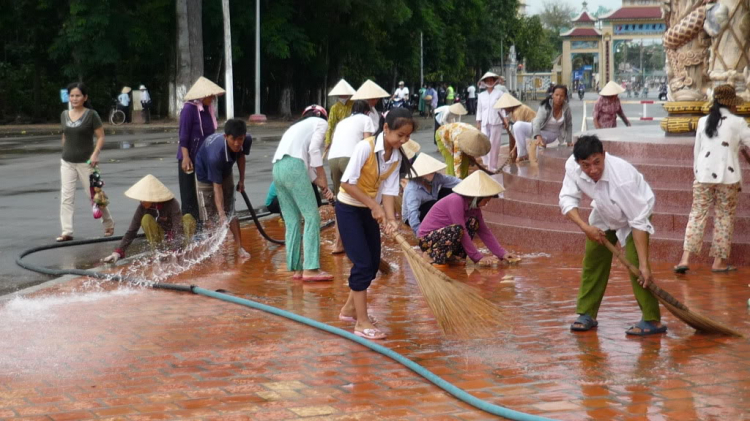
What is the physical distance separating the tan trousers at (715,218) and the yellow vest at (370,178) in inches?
123

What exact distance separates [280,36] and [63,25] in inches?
299

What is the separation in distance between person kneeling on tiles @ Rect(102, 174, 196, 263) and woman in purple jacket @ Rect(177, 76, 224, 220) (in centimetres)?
45

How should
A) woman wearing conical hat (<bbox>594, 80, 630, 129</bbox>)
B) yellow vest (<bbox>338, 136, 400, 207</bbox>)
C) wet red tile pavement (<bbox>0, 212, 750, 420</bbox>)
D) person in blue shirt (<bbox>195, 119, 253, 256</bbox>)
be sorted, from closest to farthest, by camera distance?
wet red tile pavement (<bbox>0, 212, 750, 420</bbox>)
yellow vest (<bbox>338, 136, 400, 207</bbox>)
person in blue shirt (<bbox>195, 119, 253, 256</bbox>)
woman wearing conical hat (<bbox>594, 80, 630, 129</bbox>)

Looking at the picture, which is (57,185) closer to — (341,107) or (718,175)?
(341,107)

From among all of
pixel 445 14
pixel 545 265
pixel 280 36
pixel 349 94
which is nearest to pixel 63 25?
pixel 280 36

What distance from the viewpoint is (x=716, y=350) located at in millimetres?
6035

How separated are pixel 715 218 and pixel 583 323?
8.65ft

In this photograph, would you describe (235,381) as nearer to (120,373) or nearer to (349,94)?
(120,373)

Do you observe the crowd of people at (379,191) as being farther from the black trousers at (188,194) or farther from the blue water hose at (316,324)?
the blue water hose at (316,324)

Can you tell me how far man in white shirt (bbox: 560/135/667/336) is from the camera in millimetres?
6160

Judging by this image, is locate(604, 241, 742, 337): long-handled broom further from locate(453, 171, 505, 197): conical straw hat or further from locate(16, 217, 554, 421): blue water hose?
locate(453, 171, 505, 197): conical straw hat

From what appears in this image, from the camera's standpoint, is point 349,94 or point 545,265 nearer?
point 545,265

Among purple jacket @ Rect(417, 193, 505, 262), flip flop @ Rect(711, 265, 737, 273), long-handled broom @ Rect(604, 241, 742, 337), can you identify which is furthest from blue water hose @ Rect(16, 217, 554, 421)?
flip flop @ Rect(711, 265, 737, 273)

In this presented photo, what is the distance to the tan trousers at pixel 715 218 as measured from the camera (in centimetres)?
852
